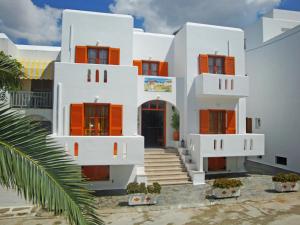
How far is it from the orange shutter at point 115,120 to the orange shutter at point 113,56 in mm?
2955

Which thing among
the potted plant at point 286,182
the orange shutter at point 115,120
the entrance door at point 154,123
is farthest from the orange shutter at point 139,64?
the potted plant at point 286,182

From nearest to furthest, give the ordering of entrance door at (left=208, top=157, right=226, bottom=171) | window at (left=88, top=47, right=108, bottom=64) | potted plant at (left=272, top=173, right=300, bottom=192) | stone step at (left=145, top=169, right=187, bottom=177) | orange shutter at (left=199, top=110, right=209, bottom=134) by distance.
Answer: potted plant at (left=272, top=173, right=300, bottom=192)
stone step at (left=145, top=169, right=187, bottom=177)
window at (left=88, top=47, right=108, bottom=64)
orange shutter at (left=199, top=110, right=209, bottom=134)
entrance door at (left=208, top=157, right=226, bottom=171)

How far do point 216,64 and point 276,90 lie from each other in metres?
6.26

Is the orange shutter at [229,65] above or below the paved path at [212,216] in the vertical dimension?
above

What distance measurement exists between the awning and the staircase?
8518 mm

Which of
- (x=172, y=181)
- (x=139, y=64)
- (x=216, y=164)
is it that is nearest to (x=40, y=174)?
(x=172, y=181)

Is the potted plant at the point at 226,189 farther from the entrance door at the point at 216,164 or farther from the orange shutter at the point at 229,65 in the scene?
the orange shutter at the point at 229,65

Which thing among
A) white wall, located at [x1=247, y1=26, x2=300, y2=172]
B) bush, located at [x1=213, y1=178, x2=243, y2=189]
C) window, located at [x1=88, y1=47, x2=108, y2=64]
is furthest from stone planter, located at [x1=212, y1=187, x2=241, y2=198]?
window, located at [x1=88, y1=47, x2=108, y2=64]

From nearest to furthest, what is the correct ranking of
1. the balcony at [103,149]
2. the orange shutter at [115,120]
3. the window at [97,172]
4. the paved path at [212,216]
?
the paved path at [212,216]
the balcony at [103,149]
the window at [97,172]
the orange shutter at [115,120]

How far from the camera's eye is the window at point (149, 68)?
17.9m

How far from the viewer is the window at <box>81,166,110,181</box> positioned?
46.5ft

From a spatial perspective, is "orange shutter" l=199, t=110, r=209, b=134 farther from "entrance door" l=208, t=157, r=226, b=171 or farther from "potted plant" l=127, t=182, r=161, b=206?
"potted plant" l=127, t=182, r=161, b=206

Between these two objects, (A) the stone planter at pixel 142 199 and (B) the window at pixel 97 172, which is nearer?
(A) the stone planter at pixel 142 199

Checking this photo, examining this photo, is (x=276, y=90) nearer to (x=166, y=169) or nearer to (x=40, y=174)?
(x=166, y=169)
